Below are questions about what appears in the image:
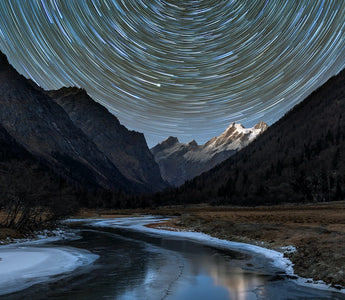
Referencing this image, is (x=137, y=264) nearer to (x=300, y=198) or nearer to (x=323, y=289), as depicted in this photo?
(x=323, y=289)

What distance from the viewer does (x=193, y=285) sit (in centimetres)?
1641

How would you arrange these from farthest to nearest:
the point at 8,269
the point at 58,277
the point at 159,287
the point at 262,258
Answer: the point at 262,258
the point at 8,269
the point at 58,277
the point at 159,287

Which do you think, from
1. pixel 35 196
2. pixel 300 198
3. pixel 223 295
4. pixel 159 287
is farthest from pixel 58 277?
pixel 300 198

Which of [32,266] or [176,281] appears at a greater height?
[32,266]

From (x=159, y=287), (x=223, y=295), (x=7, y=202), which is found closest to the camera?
(x=223, y=295)

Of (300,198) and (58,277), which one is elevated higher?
(300,198)

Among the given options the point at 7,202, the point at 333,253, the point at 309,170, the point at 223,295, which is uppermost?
the point at 309,170

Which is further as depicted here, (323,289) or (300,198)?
(300,198)

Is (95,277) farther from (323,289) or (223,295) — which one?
(323,289)

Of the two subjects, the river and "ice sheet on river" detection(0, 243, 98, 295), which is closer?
the river

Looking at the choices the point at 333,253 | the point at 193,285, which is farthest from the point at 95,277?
the point at 333,253

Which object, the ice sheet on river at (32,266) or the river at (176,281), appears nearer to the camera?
the river at (176,281)

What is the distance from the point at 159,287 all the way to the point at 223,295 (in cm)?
335

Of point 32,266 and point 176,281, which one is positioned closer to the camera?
point 176,281
